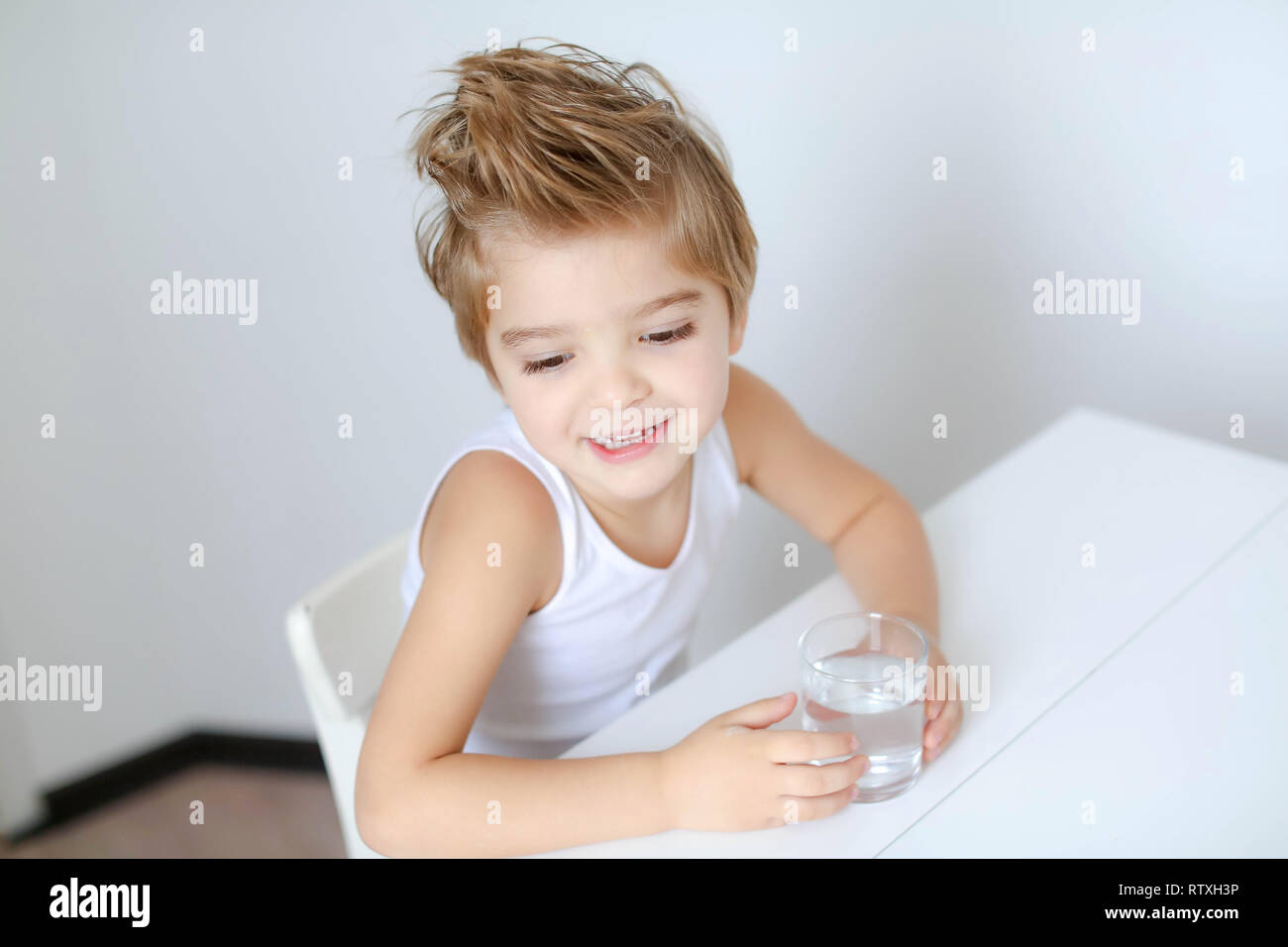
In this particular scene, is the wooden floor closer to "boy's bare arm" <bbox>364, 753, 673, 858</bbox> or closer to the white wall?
the white wall

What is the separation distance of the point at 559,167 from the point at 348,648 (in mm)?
484

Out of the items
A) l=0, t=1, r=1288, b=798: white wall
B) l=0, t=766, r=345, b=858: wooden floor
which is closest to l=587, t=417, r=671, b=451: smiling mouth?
l=0, t=1, r=1288, b=798: white wall

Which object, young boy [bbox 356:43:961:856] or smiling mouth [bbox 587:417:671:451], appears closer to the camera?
young boy [bbox 356:43:961:856]

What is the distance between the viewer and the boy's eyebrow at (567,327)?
838mm

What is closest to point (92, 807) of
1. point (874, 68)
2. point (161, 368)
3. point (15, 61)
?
point (161, 368)

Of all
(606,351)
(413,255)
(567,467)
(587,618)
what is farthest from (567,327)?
(413,255)

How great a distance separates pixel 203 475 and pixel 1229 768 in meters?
1.46

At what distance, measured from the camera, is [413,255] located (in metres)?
1.56

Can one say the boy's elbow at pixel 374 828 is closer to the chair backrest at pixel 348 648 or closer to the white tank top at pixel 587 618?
the chair backrest at pixel 348 648

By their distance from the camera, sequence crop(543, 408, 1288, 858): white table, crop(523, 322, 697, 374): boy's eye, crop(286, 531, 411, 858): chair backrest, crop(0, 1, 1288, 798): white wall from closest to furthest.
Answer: crop(543, 408, 1288, 858): white table
crop(523, 322, 697, 374): boy's eye
crop(286, 531, 411, 858): chair backrest
crop(0, 1, 1288, 798): white wall

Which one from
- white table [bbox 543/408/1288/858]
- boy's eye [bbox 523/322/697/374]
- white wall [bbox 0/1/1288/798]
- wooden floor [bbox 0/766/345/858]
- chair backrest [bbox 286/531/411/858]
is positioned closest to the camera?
white table [bbox 543/408/1288/858]

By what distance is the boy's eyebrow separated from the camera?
0.84 metres

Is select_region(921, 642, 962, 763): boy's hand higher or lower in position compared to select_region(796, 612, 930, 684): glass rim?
lower

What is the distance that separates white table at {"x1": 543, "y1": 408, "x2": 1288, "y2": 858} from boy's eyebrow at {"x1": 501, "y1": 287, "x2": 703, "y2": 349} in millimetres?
285
